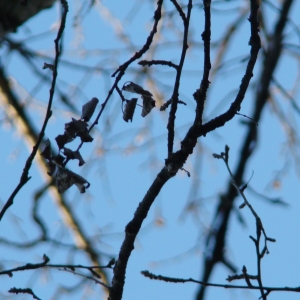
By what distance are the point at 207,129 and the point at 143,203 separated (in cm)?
18

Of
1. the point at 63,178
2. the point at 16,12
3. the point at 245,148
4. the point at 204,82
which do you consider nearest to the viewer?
the point at 204,82

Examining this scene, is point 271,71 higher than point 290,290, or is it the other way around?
point 271,71

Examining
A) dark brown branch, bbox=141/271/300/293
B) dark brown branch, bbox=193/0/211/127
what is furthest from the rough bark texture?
dark brown branch, bbox=141/271/300/293

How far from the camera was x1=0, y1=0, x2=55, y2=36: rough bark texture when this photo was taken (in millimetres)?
1904

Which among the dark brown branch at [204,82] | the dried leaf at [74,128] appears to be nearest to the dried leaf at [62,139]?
the dried leaf at [74,128]

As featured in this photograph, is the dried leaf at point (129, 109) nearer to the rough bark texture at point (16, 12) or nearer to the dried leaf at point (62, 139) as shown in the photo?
the dried leaf at point (62, 139)

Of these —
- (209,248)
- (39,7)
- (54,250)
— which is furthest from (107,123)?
(209,248)

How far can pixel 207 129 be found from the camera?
108 centimetres

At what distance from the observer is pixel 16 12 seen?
1928mm

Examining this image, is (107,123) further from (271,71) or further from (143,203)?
(143,203)

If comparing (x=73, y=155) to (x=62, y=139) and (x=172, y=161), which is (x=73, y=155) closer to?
(x=62, y=139)

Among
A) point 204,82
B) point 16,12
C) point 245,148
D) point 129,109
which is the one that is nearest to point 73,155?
point 129,109

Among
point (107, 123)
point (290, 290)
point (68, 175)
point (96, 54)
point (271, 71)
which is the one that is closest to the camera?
point (290, 290)

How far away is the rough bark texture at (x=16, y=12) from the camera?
190cm
